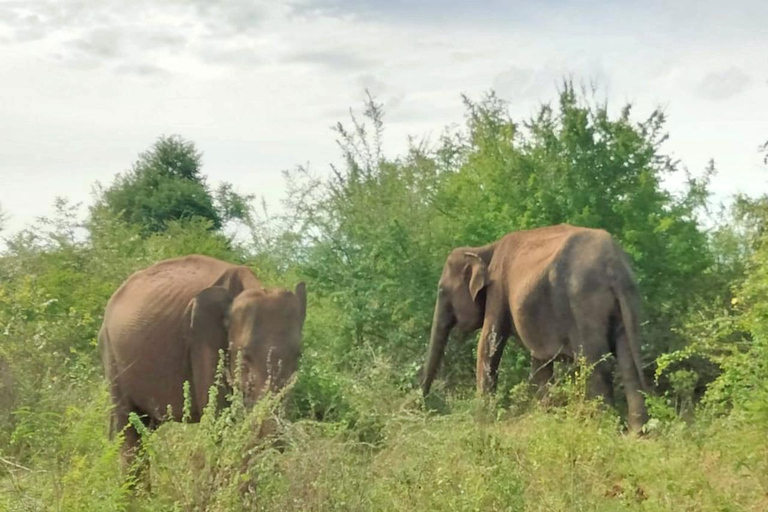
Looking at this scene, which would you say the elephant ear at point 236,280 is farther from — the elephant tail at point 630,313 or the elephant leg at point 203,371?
the elephant tail at point 630,313

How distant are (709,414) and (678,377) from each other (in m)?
1.25

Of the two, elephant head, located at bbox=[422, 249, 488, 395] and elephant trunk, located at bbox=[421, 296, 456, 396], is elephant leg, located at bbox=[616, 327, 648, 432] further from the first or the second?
elephant trunk, located at bbox=[421, 296, 456, 396]

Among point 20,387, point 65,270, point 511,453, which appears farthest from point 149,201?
point 511,453

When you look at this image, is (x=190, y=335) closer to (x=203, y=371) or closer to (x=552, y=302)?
(x=203, y=371)

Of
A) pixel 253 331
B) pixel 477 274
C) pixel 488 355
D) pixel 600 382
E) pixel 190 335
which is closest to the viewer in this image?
pixel 253 331

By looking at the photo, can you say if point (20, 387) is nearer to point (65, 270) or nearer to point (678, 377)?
point (65, 270)

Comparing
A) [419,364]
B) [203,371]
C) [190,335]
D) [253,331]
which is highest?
[253,331]

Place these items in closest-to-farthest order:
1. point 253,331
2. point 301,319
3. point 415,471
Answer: point 415,471 < point 253,331 < point 301,319

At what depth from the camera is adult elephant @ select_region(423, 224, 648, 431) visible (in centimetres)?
996

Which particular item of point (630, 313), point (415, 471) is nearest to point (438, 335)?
point (630, 313)

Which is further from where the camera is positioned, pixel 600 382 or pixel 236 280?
pixel 600 382

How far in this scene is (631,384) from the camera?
9820 millimetres

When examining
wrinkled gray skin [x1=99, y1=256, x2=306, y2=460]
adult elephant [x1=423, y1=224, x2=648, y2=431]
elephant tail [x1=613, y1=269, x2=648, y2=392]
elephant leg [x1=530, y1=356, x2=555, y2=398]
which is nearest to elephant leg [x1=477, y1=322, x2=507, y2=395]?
adult elephant [x1=423, y1=224, x2=648, y2=431]

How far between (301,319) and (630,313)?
400cm
